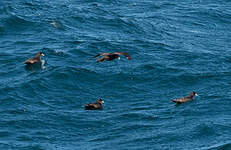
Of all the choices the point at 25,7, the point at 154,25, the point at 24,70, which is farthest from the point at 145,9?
the point at 24,70

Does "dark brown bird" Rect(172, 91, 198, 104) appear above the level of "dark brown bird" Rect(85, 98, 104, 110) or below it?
below

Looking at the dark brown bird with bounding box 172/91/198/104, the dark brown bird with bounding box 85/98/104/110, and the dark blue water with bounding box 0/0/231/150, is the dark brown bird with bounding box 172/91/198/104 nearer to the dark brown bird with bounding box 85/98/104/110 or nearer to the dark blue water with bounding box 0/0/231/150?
the dark blue water with bounding box 0/0/231/150

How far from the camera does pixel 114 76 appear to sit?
34.3 metres

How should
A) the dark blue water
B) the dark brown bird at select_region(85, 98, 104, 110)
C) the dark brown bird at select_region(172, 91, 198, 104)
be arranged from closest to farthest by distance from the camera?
the dark blue water → the dark brown bird at select_region(85, 98, 104, 110) → the dark brown bird at select_region(172, 91, 198, 104)

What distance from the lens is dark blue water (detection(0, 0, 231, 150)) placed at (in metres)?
27.9

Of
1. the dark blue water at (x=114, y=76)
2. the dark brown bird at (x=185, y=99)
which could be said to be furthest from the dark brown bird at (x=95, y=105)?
the dark brown bird at (x=185, y=99)

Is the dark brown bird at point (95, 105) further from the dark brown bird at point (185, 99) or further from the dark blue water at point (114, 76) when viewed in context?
the dark brown bird at point (185, 99)

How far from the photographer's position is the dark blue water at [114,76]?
2792 centimetres

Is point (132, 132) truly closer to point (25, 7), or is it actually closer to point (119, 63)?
point (119, 63)

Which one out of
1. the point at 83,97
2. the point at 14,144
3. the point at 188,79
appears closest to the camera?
the point at 14,144

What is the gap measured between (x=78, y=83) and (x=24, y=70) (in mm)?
2968

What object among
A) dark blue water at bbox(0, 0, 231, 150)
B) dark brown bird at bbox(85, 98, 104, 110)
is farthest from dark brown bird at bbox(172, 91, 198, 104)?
dark brown bird at bbox(85, 98, 104, 110)

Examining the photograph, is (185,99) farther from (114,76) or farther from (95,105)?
(114,76)

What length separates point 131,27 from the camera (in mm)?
42688
